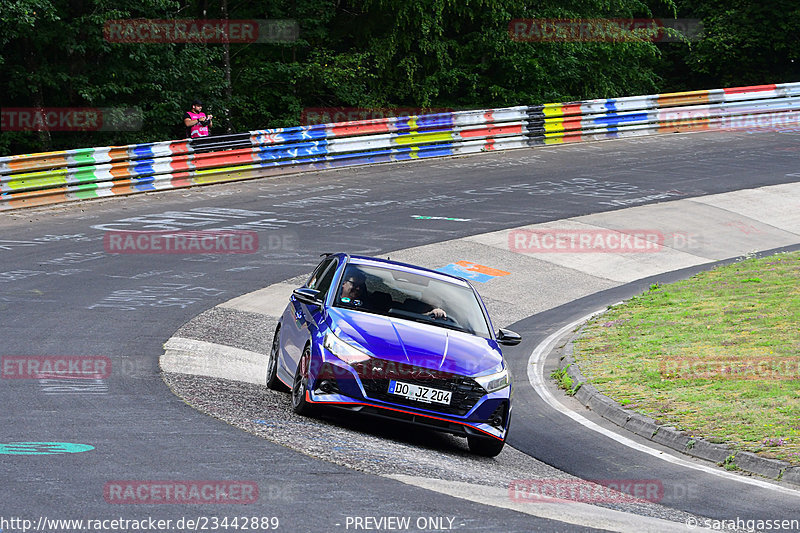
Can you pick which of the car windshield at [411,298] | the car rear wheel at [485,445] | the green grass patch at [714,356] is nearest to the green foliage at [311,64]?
the green grass patch at [714,356]

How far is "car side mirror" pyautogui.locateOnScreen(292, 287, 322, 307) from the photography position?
1028 cm

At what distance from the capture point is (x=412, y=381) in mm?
9102

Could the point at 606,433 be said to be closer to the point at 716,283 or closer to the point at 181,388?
the point at 181,388

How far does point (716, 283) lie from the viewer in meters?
18.1

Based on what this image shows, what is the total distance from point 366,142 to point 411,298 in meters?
17.9

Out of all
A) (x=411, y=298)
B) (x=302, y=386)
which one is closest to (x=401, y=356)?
(x=302, y=386)

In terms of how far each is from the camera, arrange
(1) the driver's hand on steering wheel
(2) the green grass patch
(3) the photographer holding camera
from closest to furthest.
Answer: (1) the driver's hand on steering wheel → (2) the green grass patch → (3) the photographer holding camera

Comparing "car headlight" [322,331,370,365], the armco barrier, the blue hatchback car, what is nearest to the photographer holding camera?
the armco barrier

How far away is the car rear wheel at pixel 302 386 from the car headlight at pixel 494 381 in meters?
1.55

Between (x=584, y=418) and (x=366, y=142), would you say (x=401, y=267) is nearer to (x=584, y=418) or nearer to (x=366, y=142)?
(x=584, y=418)

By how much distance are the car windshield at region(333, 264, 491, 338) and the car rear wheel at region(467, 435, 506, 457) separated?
119cm

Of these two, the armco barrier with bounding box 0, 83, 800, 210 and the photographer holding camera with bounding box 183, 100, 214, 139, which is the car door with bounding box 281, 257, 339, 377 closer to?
the armco barrier with bounding box 0, 83, 800, 210

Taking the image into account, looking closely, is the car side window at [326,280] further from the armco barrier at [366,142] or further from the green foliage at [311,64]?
the green foliage at [311,64]

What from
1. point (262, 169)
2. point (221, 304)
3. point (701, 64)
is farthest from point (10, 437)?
point (701, 64)
